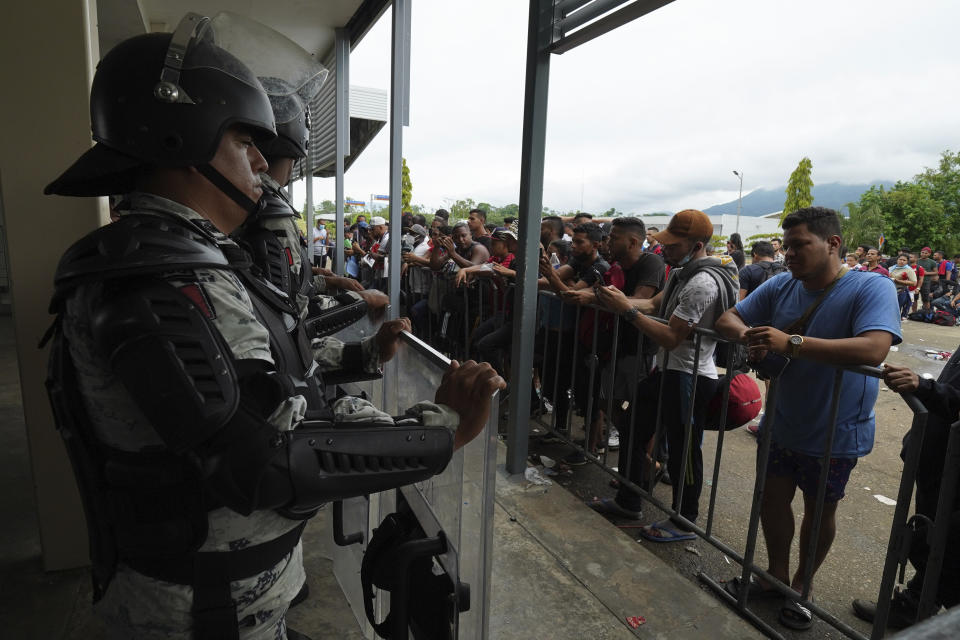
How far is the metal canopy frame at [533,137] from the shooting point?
276cm

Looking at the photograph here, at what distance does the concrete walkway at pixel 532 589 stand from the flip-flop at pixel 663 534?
342mm

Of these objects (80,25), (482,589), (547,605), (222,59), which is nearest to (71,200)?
(80,25)

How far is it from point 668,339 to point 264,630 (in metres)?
2.39

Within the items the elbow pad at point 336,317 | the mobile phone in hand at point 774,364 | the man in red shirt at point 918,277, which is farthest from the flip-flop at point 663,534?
the man in red shirt at point 918,277

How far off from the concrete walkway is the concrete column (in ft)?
1.23

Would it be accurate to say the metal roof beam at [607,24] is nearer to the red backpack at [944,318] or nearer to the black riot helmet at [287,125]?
the black riot helmet at [287,125]

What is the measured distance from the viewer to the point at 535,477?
3.56 m

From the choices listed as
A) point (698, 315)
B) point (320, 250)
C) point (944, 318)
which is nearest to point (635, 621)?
point (698, 315)

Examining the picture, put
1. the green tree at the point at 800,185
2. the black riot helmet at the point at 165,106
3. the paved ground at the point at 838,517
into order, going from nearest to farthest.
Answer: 1. the black riot helmet at the point at 165,106
2. the paved ground at the point at 838,517
3. the green tree at the point at 800,185

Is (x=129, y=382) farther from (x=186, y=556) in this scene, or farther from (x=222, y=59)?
(x=222, y=59)

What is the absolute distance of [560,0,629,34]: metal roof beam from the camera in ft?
8.77

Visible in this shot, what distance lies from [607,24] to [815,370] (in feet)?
6.10

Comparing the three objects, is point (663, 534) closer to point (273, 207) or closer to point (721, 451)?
point (721, 451)

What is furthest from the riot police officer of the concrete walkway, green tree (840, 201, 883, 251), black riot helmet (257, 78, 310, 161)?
green tree (840, 201, 883, 251)
